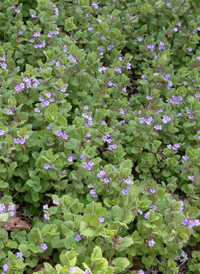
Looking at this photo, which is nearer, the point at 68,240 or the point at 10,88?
the point at 68,240

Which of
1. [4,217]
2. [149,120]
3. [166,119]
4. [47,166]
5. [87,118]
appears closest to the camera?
[4,217]

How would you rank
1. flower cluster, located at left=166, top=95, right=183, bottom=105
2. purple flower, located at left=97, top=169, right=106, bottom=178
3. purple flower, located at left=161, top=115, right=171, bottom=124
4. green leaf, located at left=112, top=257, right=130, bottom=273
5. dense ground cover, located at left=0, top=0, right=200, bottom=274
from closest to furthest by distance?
green leaf, located at left=112, top=257, right=130, bottom=273 → dense ground cover, located at left=0, top=0, right=200, bottom=274 → purple flower, located at left=97, top=169, right=106, bottom=178 → purple flower, located at left=161, top=115, right=171, bottom=124 → flower cluster, located at left=166, top=95, right=183, bottom=105

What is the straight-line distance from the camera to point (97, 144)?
3.74 meters

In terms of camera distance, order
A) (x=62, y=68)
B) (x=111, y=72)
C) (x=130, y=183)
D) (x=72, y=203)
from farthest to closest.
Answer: (x=111, y=72)
(x=62, y=68)
(x=130, y=183)
(x=72, y=203)

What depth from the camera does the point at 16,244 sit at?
298 cm

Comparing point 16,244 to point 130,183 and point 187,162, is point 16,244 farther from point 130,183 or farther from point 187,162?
point 187,162

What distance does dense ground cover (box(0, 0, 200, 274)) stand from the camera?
2.98 meters

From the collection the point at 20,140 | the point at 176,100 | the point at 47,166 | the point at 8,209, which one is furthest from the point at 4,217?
the point at 176,100

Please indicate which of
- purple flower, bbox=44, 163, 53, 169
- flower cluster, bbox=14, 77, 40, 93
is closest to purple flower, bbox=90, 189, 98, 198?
purple flower, bbox=44, 163, 53, 169

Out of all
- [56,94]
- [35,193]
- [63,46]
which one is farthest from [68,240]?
[63,46]

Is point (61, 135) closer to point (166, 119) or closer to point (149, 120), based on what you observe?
point (149, 120)

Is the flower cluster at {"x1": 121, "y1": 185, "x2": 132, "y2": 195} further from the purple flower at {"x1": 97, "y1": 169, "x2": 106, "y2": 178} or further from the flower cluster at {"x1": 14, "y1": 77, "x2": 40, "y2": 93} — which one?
the flower cluster at {"x1": 14, "y1": 77, "x2": 40, "y2": 93}

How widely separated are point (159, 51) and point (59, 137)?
2.43m

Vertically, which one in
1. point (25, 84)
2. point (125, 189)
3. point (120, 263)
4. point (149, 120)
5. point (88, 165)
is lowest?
point (120, 263)
